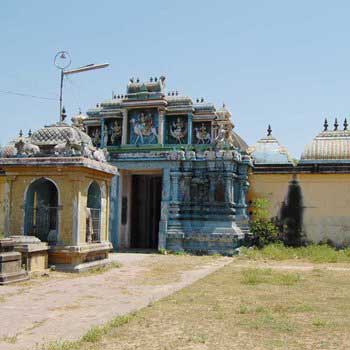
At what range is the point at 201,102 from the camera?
21750mm

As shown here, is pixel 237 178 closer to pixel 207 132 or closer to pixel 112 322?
pixel 207 132

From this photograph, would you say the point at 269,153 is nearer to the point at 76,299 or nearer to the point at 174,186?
the point at 174,186

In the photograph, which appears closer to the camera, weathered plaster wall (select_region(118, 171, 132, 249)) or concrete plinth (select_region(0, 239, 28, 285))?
concrete plinth (select_region(0, 239, 28, 285))

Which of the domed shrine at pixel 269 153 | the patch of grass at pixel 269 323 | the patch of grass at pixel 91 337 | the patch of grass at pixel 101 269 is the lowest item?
the patch of grass at pixel 101 269

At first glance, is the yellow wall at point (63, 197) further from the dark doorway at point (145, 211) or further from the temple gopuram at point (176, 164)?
the dark doorway at point (145, 211)

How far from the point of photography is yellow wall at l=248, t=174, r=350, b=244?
68.7 ft

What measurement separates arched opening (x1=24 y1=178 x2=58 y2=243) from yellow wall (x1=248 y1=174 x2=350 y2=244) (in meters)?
10.5

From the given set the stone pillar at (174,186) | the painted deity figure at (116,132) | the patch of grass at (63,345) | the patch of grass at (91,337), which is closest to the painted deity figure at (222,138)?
the stone pillar at (174,186)

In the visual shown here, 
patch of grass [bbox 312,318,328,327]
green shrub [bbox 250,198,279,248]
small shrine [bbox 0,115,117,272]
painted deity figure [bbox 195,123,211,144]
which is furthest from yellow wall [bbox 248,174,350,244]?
patch of grass [bbox 312,318,328,327]

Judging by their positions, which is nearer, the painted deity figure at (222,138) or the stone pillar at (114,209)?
the painted deity figure at (222,138)

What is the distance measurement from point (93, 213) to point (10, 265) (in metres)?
3.80

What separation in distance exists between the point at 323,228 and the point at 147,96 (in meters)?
8.80

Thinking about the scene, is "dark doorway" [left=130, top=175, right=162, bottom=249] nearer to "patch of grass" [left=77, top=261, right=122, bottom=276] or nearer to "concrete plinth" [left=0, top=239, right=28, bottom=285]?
"patch of grass" [left=77, top=261, right=122, bottom=276]

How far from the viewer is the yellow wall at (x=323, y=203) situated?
20938 millimetres
